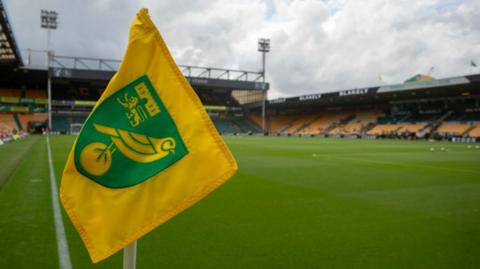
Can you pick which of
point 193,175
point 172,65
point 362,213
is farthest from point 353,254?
point 172,65

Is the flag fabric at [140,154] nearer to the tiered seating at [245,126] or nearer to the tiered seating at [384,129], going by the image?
the tiered seating at [384,129]

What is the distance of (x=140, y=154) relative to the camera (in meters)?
1.85

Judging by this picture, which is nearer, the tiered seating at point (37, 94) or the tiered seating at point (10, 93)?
the tiered seating at point (10, 93)

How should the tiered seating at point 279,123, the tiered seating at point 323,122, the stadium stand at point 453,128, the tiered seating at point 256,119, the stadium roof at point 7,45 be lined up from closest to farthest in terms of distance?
1. the stadium roof at point 7,45
2. the stadium stand at point 453,128
3. the tiered seating at point 323,122
4. the tiered seating at point 279,123
5. the tiered seating at point 256,119

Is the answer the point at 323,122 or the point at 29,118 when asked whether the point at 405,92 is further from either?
the point at 29,118

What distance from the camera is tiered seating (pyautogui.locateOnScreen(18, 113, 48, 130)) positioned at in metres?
54.3

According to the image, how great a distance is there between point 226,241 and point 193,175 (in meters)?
2.67

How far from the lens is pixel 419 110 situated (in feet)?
168

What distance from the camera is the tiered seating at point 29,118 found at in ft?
178

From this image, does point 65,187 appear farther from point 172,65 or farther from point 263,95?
point 263,95

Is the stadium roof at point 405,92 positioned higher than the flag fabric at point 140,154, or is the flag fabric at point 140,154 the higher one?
the stadium roof at point 405,92

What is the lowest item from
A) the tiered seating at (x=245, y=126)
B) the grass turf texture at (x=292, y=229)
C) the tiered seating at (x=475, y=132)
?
the grass turf texture at (x=292, y=229)

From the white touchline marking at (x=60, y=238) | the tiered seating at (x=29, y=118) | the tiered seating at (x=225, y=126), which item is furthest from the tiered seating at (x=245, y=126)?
the white touchline marking at (x=60, y=238)

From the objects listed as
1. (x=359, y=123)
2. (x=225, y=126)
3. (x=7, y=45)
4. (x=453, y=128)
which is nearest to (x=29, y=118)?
(x=7, y=45)
